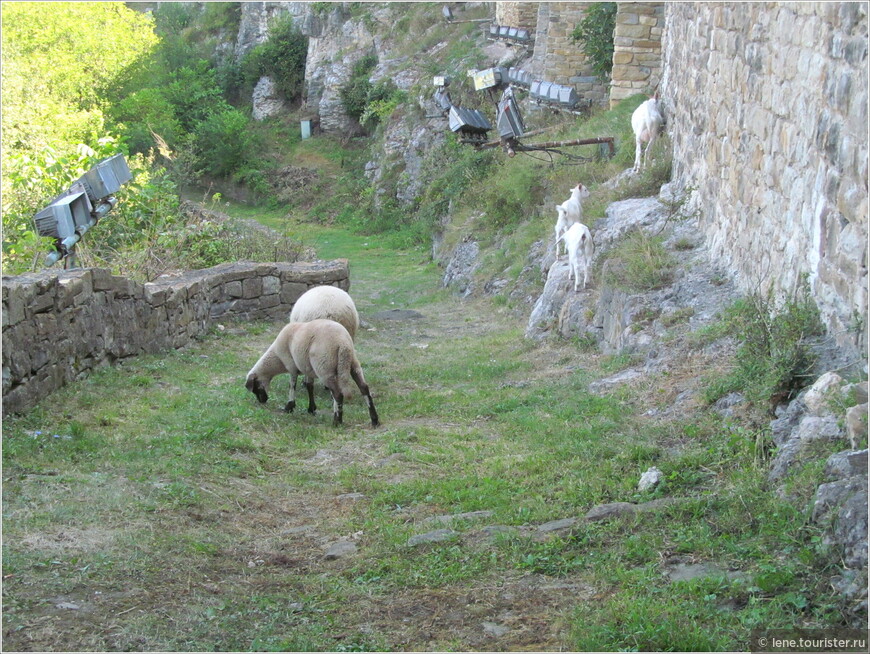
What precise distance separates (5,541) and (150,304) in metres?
5.74

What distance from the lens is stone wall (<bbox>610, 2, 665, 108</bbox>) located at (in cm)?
1745

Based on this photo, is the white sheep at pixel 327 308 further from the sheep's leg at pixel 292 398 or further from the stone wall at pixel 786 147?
the stone wall at pixel 786 147

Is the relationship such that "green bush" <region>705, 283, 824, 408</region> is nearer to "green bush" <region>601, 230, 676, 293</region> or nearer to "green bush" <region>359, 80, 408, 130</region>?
"green bush" <region>601, 230, 676, 293</region>

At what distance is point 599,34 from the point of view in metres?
21.1

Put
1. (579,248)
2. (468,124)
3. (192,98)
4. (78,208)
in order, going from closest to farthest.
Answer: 1. (78,208)
2. (579,248)
3. (468,124)
4. (192,98)

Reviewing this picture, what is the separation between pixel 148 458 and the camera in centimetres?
638

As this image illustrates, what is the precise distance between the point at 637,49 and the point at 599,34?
3446 mm

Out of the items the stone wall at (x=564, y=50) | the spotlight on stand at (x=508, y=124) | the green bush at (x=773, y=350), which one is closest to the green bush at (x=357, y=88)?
the stone wall at (x=564, y=50)

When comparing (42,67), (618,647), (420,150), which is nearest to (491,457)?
(618,647)

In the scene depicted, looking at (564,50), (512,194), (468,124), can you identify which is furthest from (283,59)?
(468,124)

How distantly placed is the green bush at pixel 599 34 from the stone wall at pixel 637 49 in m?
2.80

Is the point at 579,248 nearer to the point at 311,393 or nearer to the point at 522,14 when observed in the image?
the point at 311,393

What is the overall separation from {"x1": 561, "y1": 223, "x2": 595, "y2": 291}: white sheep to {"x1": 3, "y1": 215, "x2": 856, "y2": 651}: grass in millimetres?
2773

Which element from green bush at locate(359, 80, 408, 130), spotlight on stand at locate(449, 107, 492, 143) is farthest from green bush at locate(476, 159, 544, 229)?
green bush at locate(359, 80, 408, 130)
